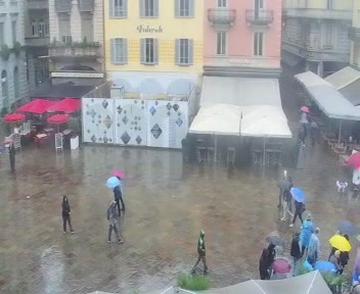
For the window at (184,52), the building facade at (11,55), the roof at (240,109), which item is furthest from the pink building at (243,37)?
the building facade at (11,55)

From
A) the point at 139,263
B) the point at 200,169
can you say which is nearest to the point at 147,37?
the point at 200,169

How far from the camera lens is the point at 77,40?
40719 millimetres

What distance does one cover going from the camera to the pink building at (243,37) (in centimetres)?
3881

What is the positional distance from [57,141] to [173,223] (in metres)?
12.7

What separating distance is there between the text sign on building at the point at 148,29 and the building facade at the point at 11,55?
33.8 feet

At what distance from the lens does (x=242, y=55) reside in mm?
39594

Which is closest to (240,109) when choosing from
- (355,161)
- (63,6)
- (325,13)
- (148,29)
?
(148,29)

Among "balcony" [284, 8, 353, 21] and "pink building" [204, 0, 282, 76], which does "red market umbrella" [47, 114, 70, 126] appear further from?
"balcony" [284, 8, 353, 21]

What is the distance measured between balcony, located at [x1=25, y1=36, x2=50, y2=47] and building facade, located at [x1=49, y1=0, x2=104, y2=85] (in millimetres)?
7796

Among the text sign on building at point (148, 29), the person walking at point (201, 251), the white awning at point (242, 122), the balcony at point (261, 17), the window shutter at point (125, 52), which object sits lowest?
the person walking at point (201, 251)

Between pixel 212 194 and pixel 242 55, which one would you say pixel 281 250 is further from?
pixel 242 55

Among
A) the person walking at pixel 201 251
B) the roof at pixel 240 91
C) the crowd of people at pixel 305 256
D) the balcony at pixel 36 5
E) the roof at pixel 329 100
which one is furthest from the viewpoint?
the balcony at pixel 36 5

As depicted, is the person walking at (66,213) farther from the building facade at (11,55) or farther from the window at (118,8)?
the building facade at (11,55)

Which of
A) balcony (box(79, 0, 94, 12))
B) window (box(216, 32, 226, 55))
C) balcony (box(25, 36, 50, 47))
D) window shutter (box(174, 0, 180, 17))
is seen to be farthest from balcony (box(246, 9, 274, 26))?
balcony (box(25, 36, 50, 47))
